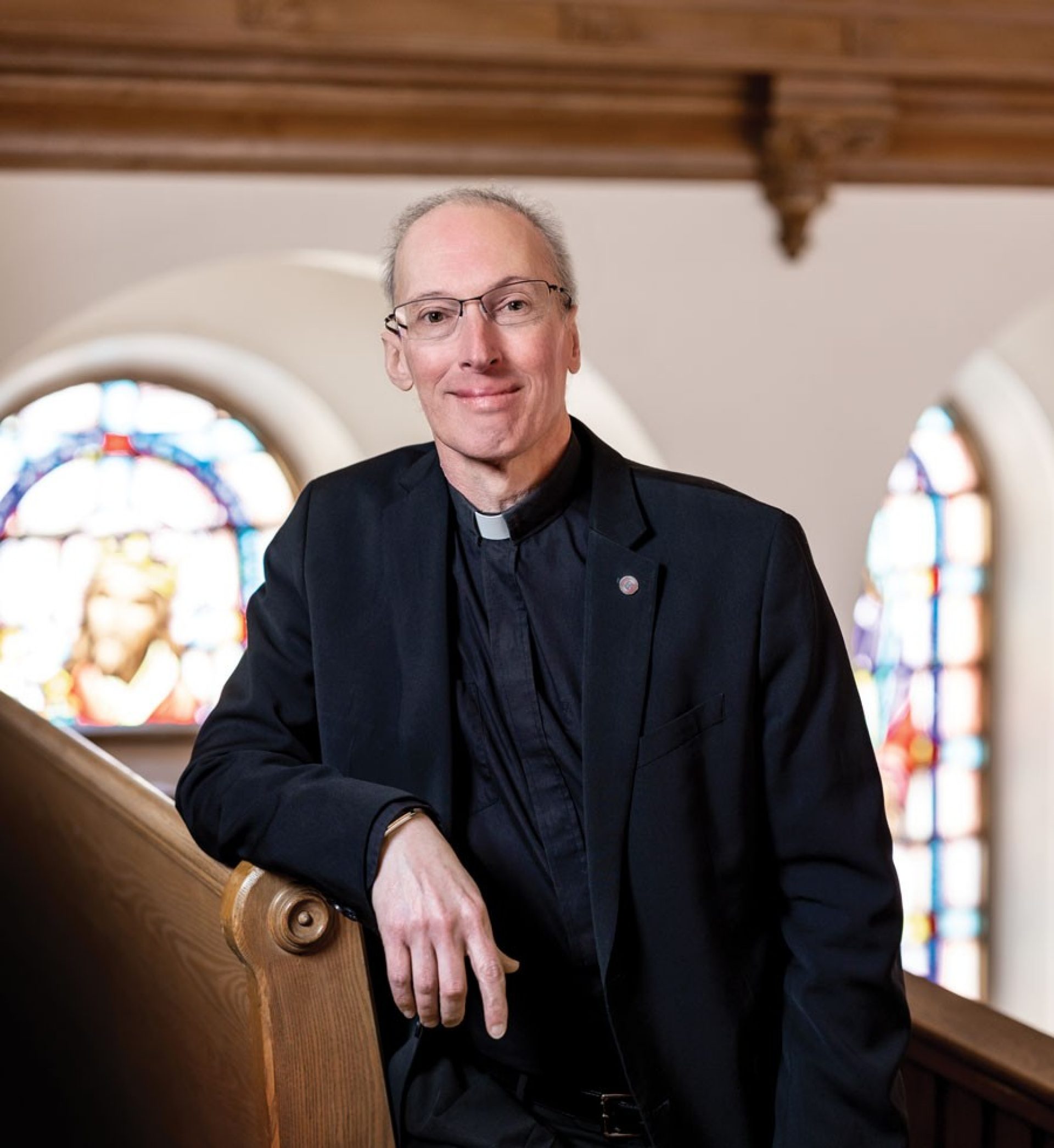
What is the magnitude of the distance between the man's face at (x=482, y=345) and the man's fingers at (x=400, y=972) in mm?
644

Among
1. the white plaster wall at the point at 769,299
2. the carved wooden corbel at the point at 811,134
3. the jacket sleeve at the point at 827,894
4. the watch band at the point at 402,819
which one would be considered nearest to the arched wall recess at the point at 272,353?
the white plaster wall at the point at 769,299

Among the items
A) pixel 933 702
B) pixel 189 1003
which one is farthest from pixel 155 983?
pixel 933 702

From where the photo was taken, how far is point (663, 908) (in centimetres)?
184

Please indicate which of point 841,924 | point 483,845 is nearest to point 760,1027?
point 841,924

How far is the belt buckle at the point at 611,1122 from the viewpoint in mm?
1872

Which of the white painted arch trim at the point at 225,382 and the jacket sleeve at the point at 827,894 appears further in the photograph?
the white painted arch trim at the point at 225,382

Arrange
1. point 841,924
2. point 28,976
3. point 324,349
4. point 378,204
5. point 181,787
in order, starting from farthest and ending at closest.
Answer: point 324,349
point 378,204
point 28,976
point 181,787
point 841,924

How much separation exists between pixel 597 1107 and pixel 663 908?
0.87ft

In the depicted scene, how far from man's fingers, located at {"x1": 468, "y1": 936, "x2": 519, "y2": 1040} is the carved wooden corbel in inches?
164

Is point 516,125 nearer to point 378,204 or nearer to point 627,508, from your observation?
point 378,204

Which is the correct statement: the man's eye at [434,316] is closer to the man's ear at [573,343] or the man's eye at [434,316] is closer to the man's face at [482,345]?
the man's face at [482,345]

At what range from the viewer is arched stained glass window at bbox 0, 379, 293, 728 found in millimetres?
6797

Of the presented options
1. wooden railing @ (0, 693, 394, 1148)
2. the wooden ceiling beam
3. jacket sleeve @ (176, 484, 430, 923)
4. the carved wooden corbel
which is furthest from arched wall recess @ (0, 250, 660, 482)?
jacket sleeve @ (176, 484, 430, 923)

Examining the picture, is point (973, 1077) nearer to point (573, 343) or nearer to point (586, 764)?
point (586, 764)
